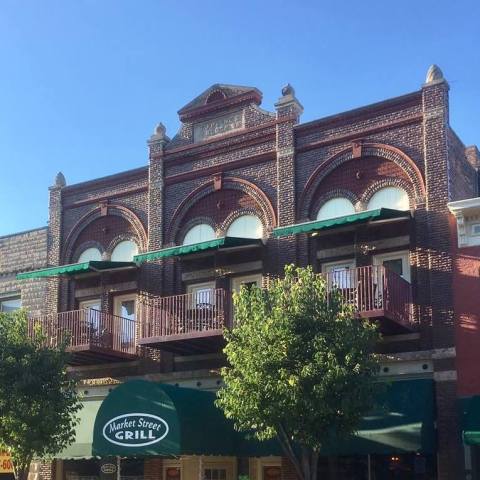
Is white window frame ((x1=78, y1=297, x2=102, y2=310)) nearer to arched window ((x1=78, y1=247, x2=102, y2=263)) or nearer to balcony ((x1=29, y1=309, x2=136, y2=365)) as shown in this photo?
balcony ((x1=29, y1=309, x2=136, y2=365))

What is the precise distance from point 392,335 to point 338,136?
5.47 m

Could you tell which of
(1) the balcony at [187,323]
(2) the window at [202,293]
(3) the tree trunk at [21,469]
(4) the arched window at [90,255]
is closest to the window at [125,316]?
(1) the balcony at [187,323]

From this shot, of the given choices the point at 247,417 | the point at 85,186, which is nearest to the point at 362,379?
the point at 247,417

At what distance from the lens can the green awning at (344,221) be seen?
20266 mm

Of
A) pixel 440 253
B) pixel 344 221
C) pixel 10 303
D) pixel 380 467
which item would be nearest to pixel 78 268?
pixel 10 303

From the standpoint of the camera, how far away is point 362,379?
1708 cm

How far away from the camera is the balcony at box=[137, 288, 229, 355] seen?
21.9m

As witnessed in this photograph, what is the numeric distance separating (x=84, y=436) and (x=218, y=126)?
31.5 ft

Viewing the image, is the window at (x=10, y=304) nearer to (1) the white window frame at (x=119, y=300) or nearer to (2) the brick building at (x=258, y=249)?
(2) the brick building at (x=258, y=249)

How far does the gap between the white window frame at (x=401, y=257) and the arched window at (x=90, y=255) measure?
371 inches

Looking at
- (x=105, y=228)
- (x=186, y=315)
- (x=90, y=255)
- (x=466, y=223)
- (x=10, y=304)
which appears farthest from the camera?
(x=10, y=304)

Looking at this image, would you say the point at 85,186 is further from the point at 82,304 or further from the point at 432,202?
the point at 432,202

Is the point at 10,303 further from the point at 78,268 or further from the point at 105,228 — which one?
the point at 78,268

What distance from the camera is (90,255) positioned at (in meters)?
26.9
